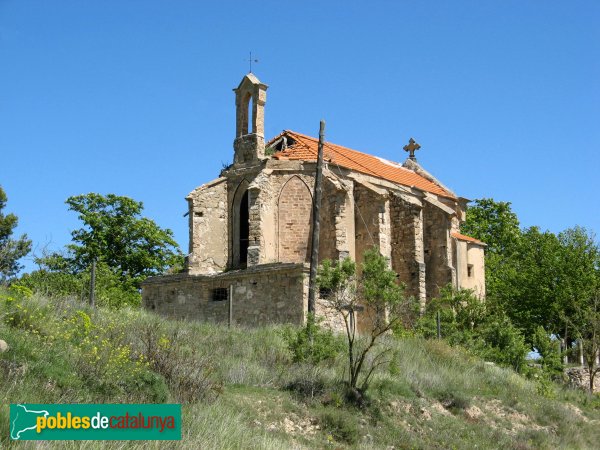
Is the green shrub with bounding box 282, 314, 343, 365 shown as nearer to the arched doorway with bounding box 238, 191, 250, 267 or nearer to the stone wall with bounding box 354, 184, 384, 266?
the stone wall with bounding box 354, 184, 384, 266

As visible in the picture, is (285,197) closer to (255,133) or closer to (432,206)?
(255,133)

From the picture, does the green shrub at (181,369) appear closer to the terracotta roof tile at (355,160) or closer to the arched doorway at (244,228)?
the arched doorway at (244,228)

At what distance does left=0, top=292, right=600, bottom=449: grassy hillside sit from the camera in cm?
1202

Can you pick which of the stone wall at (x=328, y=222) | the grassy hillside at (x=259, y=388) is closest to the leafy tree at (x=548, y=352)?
the grassy hillside at (x=259, y=388)

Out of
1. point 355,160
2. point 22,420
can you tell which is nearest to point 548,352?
point 355,160

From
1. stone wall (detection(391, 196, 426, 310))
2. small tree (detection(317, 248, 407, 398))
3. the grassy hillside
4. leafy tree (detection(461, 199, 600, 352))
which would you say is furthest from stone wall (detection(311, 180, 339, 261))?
leafy tree (detection(461, 199, 600, 352))

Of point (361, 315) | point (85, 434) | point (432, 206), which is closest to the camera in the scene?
point (85, 434)

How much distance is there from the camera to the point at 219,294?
91.4 ft

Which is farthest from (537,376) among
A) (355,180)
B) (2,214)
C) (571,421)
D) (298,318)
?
(2,214)

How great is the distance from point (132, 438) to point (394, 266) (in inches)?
924

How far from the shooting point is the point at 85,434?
9.34 m

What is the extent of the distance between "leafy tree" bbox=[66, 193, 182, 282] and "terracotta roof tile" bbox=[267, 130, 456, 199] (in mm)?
15216

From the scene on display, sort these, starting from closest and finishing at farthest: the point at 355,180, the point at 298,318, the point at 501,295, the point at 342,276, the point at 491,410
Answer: the point at 342,276 → the point at 491,410 → the point at 298,318 → the point at 355,180 → the point at 501,295

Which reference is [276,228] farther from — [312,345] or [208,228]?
[312,345]
